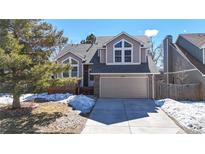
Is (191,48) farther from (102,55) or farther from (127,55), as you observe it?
(102,55)

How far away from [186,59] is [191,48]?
2016 millimetres

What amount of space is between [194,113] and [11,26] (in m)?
9.65

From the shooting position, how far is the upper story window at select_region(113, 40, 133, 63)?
18.4 meters

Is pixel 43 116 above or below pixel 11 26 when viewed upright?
below

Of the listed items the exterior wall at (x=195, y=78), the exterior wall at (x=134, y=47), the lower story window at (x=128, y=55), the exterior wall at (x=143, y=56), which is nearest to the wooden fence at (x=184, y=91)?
the exterior wall at (x=195, y=78)

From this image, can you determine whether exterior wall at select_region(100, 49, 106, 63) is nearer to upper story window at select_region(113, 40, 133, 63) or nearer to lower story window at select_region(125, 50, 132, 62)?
upper story window at select_region(113, 40, 133, 63)

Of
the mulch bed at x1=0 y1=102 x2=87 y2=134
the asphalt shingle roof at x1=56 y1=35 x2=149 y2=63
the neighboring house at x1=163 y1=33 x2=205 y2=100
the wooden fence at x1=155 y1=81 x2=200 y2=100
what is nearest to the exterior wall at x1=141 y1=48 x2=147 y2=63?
the asphalt shingle roof at x1=56 y1=35 x2=149 y2=63

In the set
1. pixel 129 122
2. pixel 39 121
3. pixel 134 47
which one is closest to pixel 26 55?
pixel 39 121

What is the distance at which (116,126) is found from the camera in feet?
30.2

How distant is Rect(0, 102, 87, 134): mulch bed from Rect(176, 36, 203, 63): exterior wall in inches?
505

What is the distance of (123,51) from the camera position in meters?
18.4
